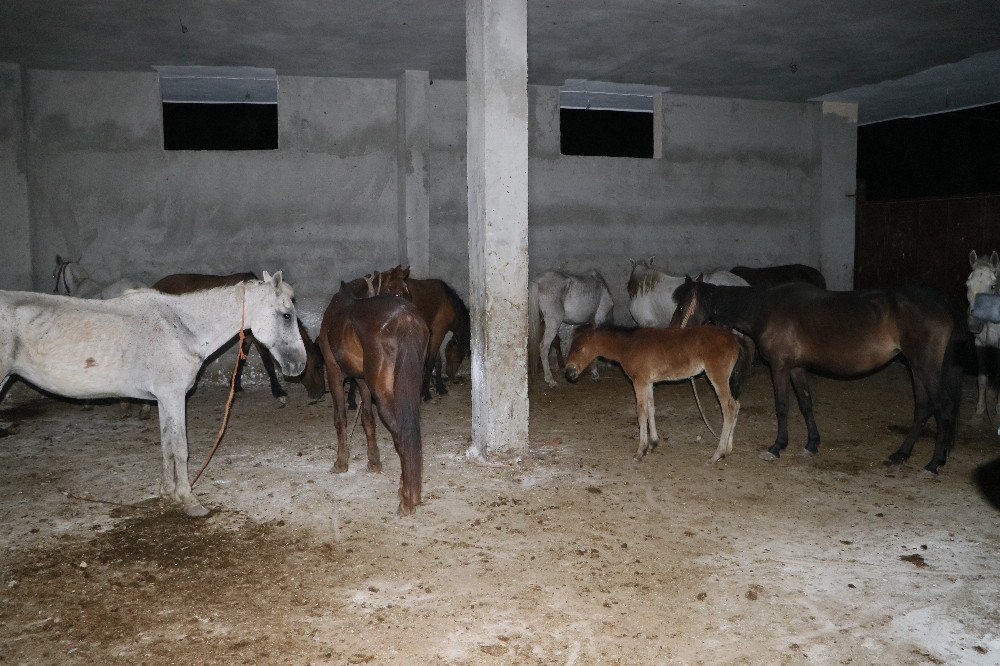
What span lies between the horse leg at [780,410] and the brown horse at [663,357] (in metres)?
0.39

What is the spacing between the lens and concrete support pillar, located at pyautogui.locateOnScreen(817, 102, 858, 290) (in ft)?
40.9

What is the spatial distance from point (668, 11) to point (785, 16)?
1455 mm

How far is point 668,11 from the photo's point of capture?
7.60m

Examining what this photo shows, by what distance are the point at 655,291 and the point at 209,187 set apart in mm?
6875

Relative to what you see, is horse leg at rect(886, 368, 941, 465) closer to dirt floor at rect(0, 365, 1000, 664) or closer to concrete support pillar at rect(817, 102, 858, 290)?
dirt floor at rect(0, 365, 1000, 664)

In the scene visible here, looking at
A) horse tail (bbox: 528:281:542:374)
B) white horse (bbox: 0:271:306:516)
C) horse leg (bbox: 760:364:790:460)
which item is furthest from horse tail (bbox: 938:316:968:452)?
white horse (bbox: 0:271:306:516)

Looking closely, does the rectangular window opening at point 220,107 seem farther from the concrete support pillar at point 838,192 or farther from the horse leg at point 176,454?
the concrete support pillar at point 838,192

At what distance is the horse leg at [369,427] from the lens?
5.73m

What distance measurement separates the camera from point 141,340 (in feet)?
16.2

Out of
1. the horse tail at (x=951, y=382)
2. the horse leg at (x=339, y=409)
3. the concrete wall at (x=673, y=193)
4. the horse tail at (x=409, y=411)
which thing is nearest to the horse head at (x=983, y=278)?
the horse tail at (x=951, y=382)

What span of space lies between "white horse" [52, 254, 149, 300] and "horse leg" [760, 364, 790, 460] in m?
7.74

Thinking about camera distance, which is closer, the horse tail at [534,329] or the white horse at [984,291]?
the white horse at [984,291]

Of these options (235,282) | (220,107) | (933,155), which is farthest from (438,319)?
(933,155)

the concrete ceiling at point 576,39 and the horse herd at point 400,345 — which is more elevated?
the concrete ceiling at point 576,39
